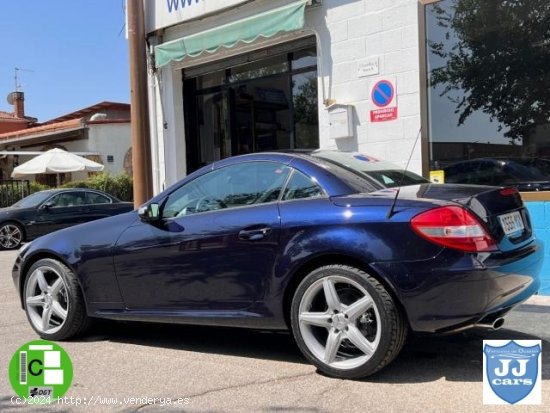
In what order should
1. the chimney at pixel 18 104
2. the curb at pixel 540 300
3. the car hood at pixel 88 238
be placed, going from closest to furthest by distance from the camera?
the car hood at pixel 88 238 → the curb at pixel 540 300 → the chimney at pixel 18 104

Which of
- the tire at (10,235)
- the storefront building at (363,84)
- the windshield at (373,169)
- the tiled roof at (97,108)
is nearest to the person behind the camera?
the windshield at (373,169)

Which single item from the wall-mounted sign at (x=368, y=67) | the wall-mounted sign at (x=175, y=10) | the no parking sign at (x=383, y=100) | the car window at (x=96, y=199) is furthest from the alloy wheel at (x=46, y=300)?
the car window at (x=96, y=199)

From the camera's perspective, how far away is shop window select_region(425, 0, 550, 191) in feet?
21.0

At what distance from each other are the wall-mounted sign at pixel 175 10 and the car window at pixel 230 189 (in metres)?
5.20

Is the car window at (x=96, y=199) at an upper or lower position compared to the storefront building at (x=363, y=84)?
lower

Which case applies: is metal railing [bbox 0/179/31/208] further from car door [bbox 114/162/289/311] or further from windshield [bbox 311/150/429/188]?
windshield [bbox 311/150/429/188]

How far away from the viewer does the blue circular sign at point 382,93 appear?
754 cm

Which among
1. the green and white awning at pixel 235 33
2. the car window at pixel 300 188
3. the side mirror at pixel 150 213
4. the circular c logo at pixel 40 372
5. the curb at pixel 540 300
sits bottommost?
the curb at pixel 540 300

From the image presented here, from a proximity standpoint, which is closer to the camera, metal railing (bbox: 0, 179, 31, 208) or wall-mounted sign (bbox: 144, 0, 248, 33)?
wall-mounted sign (bbox: 144, 0, 248, 33)

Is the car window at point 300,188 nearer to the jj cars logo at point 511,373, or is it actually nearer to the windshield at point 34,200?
the jj cars logo at point 511,373

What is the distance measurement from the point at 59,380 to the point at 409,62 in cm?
536

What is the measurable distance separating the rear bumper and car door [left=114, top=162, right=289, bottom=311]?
A: 906 millimetres

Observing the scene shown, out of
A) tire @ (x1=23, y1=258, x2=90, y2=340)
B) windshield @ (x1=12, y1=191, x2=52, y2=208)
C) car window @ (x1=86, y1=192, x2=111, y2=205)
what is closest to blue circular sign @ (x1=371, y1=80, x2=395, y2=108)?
tire @ (x1=23, y1=258, x2=90, y2=340)

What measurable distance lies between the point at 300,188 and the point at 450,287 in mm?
1246
